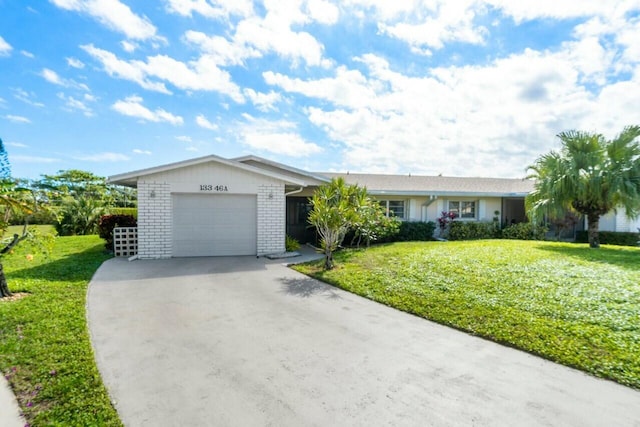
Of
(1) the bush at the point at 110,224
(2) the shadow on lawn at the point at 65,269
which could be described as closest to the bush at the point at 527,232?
(2) the shadow on lawn at the point at 65,269

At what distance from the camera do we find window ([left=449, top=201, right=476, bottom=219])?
54.4 feet

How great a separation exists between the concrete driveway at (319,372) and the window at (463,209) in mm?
12672

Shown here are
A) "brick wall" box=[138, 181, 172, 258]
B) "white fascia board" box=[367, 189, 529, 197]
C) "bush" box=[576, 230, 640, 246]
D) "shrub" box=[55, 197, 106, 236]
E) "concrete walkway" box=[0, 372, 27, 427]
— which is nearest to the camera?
"concrete walkway" box=[0, 372, 27, 427]

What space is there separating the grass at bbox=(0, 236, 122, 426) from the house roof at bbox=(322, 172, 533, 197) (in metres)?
11.2

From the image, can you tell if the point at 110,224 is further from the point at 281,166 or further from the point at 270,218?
the point at 281,166

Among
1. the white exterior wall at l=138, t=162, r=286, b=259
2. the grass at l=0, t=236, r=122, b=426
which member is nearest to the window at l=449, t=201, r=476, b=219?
the white exterior wall at l=138, t=162, r=286, b=259

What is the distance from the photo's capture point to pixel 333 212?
28.7 feet

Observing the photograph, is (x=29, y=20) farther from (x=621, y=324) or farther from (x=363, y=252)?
(x=621, y=324)

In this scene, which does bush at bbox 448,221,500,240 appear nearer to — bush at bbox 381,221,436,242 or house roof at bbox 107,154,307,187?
bush at bbox 381,221,436,242

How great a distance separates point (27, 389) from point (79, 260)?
8.55 m

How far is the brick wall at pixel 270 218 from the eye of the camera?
11250 mm

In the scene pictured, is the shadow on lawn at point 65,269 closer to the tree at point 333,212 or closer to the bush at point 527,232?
the tree at point 333,212

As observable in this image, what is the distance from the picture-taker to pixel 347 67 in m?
12.0

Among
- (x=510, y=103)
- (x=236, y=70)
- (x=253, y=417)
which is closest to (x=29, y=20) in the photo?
(x=236, y=70)
